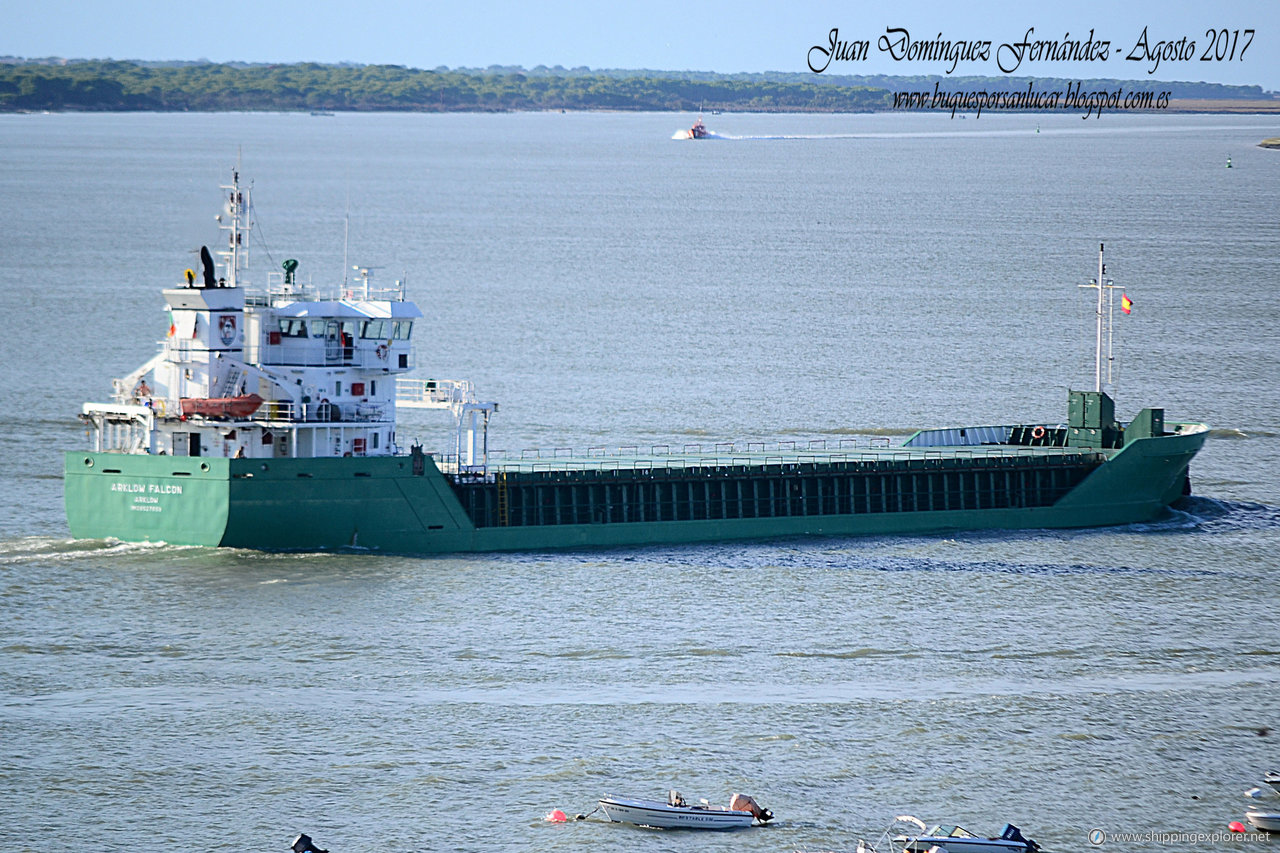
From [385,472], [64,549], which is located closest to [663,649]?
[385,472]

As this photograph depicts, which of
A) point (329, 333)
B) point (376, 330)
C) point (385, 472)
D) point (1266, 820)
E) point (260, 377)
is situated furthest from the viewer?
point (376, 330)

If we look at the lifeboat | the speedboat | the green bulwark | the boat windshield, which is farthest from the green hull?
the boat windshield

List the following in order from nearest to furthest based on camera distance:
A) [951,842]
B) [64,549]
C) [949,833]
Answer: [951,842] → [949,833] → [64,549]

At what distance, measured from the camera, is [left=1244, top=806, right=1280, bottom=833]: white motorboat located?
105ft

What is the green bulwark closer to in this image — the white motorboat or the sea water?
the sea water

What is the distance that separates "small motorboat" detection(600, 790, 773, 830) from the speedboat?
214 cm

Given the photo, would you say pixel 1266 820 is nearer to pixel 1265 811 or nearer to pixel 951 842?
pixel 1265 811

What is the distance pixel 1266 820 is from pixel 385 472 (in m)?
Result: 25.7

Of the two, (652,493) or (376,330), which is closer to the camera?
(376,330)

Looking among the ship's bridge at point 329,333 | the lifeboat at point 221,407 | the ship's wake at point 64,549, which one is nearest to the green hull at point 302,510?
the ship's wake at point 64,549

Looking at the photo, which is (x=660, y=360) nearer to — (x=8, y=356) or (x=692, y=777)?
(x=8, y=356)

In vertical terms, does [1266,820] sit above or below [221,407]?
below

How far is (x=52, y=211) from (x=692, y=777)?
137 meters

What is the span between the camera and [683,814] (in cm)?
3177
